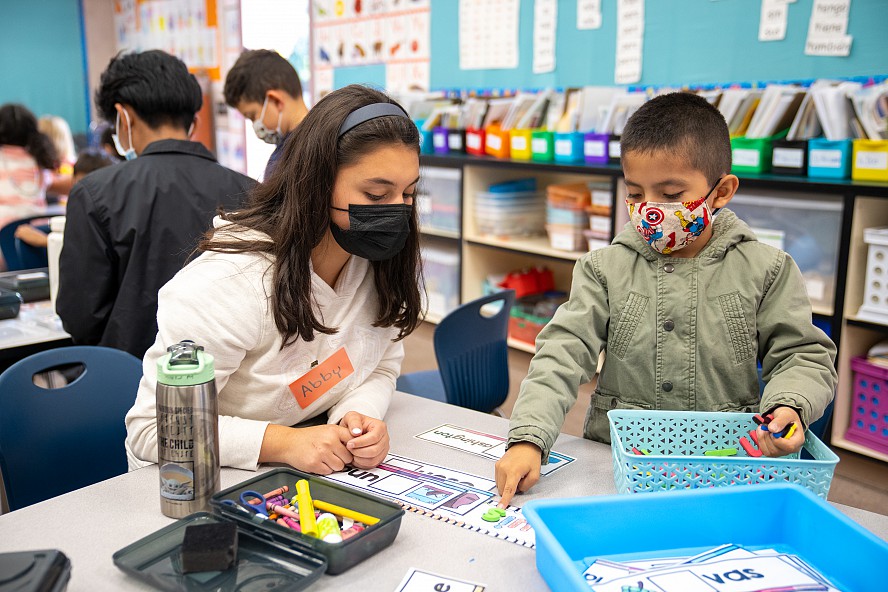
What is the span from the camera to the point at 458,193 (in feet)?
14.1

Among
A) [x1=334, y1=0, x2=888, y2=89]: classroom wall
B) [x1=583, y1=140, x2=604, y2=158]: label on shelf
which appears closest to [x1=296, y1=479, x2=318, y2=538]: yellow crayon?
[x1=583, y1=140, x2=604, y2=158]: label on shelf

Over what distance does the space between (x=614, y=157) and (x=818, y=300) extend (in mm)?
1114

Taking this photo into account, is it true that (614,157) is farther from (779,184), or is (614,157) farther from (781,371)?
(781,371)

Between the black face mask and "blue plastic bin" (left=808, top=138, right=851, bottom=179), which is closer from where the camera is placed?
the black face mask

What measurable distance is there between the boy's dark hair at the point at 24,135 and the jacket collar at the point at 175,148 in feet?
8.83

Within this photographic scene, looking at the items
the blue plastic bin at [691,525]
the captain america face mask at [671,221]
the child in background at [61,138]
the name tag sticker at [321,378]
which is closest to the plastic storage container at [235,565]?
the blue plastic bin at [691,525]

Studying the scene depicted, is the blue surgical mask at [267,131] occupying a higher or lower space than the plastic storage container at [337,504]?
higher

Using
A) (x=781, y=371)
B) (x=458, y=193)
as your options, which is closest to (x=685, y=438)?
(x=781, y=371)

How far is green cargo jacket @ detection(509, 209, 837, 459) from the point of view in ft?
4.62

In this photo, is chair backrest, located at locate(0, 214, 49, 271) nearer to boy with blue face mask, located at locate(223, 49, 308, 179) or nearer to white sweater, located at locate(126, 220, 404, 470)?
boy with blue face mask, located at locate(223, 49, 308, 179)

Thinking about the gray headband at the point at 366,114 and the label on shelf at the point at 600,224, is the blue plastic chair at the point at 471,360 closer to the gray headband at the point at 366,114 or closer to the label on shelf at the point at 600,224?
the gray headband at the point at 366,114

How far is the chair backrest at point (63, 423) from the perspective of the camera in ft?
5.07

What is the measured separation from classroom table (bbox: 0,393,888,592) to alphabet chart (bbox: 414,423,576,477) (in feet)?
0.06

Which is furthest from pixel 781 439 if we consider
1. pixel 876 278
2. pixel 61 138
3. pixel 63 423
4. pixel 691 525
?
pixel 61 138
